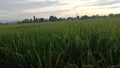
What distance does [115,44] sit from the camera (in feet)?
7.50

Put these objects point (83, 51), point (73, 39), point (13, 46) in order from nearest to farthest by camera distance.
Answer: point (83, 51), point (73, 39), point (13, 46)

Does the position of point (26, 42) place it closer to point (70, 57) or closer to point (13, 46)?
point (13, 46)

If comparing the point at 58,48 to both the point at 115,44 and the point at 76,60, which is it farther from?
the point at 115,44

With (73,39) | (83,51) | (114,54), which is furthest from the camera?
(73,39)

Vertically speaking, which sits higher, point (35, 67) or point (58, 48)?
point (58, 48)

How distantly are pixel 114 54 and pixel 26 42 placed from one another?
0.97 m

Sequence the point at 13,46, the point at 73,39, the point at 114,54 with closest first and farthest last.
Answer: the point at 114,54 < the point at 73,39 < the point at 13,46

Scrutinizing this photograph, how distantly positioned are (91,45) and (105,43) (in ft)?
0.47

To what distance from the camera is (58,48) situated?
2418mm

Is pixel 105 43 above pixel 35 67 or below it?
above

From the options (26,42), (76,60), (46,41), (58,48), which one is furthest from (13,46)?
(76,60)

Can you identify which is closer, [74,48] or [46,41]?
[74,48]

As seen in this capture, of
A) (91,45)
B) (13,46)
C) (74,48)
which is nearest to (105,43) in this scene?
(91,45)

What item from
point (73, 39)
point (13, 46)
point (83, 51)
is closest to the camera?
point (83, 51)
